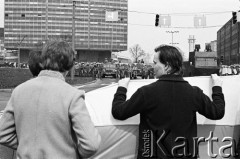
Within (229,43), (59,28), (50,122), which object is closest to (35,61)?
(50,122)

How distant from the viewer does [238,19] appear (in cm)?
2891

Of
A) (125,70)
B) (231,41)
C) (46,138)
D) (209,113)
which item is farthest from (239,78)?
(231,41)

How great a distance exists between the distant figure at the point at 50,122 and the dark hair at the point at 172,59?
2.35ft

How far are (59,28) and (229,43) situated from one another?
45.6 m

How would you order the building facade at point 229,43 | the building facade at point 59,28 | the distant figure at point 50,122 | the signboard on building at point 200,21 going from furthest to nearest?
1. the building facade at point 229,43
2. the building facade at point 59,28
3. the signboard on building at point 200,21
4. the distant figure at point 50,122

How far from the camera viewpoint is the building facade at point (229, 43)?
305ft

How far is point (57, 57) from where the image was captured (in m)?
2.33

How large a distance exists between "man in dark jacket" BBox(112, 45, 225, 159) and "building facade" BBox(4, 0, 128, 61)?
7143 centimetres

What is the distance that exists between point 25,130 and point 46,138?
14 centimetres

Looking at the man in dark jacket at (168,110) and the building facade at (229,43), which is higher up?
the building facade at (229,43)

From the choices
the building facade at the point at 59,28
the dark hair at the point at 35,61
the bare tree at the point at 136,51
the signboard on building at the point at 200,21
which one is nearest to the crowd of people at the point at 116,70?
the signboard on building at the point at 200,21

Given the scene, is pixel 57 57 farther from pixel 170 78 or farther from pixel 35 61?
pixel 170 78

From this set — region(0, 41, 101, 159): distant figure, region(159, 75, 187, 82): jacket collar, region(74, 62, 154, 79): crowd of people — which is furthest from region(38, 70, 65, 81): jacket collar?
region(74, 62, 154, 79): crowd of people

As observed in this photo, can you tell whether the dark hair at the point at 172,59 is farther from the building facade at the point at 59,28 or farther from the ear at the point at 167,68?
the building facade at the point at 59,28
